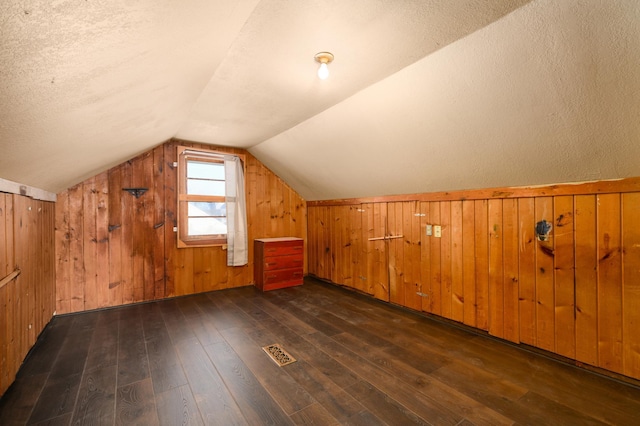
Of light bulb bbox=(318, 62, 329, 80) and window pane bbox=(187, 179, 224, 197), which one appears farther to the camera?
window pane bbox=(187, 179, 224, 197)

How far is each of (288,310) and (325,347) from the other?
100cm

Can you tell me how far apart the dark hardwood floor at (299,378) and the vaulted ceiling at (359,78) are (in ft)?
4.69

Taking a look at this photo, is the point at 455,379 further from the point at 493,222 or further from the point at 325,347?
the point at 493,222

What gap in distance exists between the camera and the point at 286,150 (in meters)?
3.85

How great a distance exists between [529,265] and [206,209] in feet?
12.7

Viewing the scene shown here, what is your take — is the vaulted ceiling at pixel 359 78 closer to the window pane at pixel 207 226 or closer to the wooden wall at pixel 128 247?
the wooden wall at pixel 128 247

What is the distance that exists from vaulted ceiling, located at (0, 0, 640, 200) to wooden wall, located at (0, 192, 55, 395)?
30 cm

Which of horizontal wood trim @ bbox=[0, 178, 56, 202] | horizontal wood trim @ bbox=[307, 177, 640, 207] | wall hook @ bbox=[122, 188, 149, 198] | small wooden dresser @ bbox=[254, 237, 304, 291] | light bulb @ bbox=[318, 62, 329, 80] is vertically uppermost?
light bulb @ bbox=[318, 62, 329, 80]

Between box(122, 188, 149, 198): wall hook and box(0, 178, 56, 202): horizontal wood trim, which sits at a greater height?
box(122, 188, 149, 198): wall hook

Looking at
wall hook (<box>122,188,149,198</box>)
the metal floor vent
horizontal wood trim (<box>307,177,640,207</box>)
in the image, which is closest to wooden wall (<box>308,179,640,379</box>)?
horizontal wood trim (<box>307,177,640,207</box>)

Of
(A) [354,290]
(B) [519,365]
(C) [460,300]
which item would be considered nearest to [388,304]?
(A) [354,290]

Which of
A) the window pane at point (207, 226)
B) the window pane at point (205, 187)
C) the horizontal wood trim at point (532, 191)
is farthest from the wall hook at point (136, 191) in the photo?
the horizontal wood trim at point (532, 191)

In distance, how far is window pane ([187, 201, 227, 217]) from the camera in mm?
4027

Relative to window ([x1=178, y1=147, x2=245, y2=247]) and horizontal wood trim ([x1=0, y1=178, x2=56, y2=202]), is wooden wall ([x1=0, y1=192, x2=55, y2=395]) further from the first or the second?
window ([x1=178, y1=147, x2=245, y2=247])
